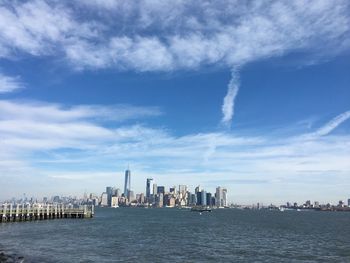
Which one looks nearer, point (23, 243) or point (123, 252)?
point (123, 252)

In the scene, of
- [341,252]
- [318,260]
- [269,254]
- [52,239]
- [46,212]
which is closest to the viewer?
[318,260]

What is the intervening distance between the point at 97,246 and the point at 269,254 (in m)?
24.0

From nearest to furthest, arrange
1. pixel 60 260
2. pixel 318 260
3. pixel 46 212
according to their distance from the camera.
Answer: pixel 60 260
pixel 318 260
pixel 46 212

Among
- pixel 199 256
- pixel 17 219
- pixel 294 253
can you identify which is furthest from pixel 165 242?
pixel 17 219

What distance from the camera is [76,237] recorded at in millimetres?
68688

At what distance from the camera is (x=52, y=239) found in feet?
214

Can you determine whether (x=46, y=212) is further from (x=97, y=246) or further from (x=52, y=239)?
(x=97, y=246)

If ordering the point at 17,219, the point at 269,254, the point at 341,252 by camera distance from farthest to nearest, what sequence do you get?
the point at 17,219 → the point at 341,252 → the point at 269,254

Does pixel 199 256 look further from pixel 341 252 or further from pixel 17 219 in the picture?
pixel 17 219

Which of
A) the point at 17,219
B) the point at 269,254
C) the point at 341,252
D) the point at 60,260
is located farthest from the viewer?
the point at 17,219

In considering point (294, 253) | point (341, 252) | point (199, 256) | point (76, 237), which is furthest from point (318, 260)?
point (76, 237)

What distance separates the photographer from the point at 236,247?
60.1 m

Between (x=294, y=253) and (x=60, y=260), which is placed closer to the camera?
(x=60, y=260)

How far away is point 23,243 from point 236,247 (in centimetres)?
3113
